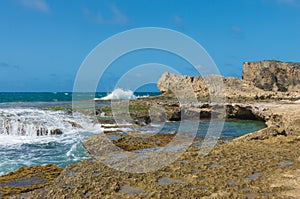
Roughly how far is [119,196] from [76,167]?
421 cm

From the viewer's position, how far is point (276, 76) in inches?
2963

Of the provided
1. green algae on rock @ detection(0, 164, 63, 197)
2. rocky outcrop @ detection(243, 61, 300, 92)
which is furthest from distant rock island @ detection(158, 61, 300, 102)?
green algae on rock @ detection(0, 164, 63, 197)

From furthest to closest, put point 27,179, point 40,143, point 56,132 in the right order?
1. point 56,132
2. point 40,143
3. point 27,179

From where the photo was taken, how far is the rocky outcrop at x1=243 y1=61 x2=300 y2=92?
72.9 meters

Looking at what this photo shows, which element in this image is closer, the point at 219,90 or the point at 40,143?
the point at 40,143

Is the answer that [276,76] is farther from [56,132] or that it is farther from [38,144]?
[38,144]

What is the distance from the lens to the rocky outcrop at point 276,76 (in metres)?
72.9

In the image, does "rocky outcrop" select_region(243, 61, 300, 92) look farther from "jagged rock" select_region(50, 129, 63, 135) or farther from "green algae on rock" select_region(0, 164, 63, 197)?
"green algae on rock" select_region(0, 164, 63, 197)

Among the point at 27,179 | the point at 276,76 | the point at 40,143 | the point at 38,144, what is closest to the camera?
the point at 27,179

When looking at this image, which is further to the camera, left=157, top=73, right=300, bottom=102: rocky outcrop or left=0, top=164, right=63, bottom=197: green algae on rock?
left=157, top=73, right=300, bottom=102: rocky outcrop

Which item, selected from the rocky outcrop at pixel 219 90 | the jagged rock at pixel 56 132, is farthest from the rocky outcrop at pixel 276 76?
the jagged rock at pixel 56 132

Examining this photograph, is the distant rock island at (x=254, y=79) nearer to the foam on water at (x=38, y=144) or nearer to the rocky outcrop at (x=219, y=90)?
the rocky outcrop at (x=219, y=90)

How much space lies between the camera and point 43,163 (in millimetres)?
14641

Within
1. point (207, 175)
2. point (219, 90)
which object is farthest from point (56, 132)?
point (219, 90)
